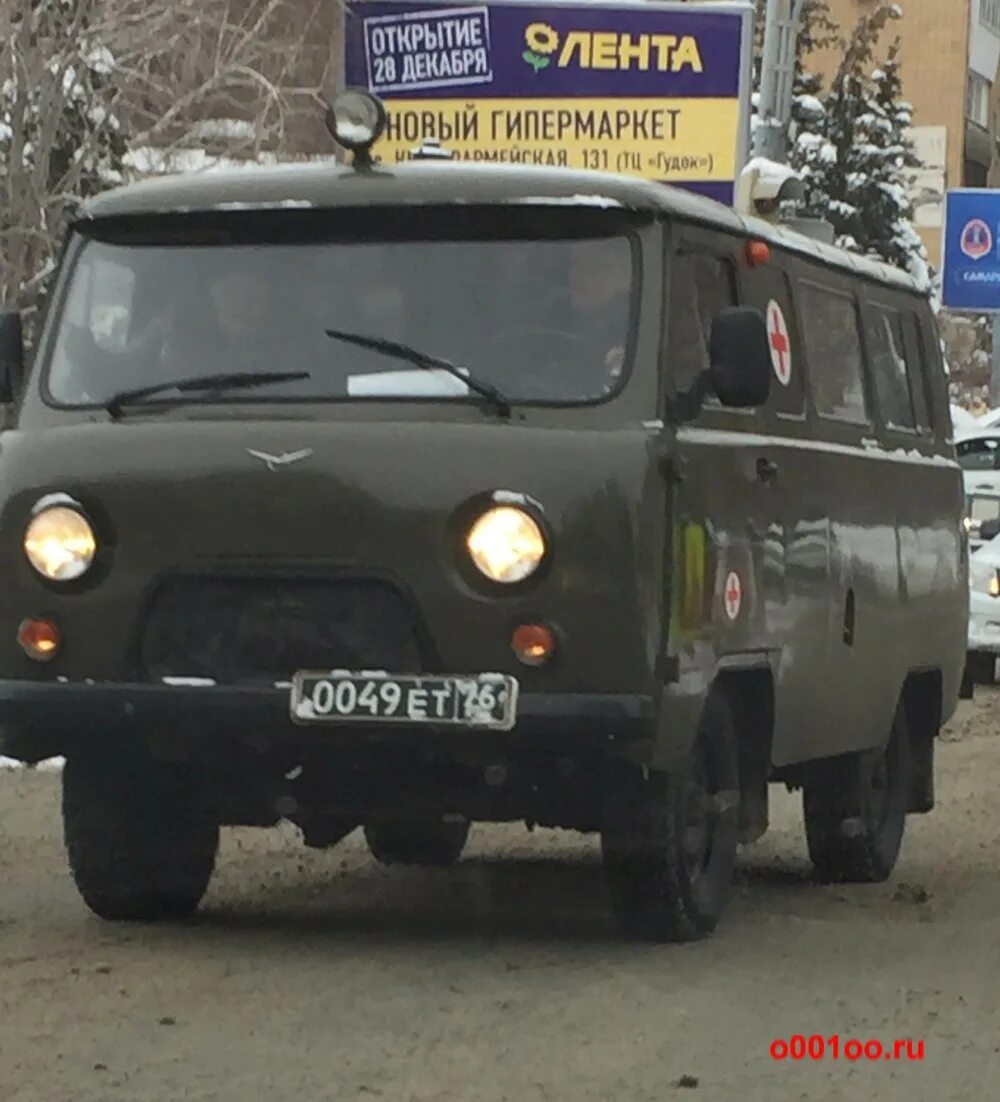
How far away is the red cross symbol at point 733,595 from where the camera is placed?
949cm

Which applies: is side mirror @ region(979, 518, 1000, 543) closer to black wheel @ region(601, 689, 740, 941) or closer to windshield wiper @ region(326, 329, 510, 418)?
black wheel @ region(601, 689, 740, 941)

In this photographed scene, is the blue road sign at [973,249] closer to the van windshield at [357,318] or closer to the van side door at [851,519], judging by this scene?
the van side door at [851,519]

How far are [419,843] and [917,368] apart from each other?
2863mm

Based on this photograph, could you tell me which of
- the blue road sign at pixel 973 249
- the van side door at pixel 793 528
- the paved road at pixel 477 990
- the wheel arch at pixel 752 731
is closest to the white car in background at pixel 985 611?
the paved road at pixel 477 990

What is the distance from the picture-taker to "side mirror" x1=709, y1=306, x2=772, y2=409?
9.32 metres

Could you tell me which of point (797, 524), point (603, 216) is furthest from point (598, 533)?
point (797, 524)

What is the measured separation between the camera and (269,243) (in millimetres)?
9508

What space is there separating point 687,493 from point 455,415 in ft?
2.13

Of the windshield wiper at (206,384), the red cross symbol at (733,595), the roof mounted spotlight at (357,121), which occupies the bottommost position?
the red cross symbol at (733,595)

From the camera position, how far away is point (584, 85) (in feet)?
79.9

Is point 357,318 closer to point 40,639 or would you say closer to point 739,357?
point 739,357

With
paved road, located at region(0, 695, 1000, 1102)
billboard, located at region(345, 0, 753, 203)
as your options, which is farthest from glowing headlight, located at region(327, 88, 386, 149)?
billboard, located at region(345, 0, 753, 203)

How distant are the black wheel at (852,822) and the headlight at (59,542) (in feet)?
12.1

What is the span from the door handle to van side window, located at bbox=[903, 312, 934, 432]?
273cm
